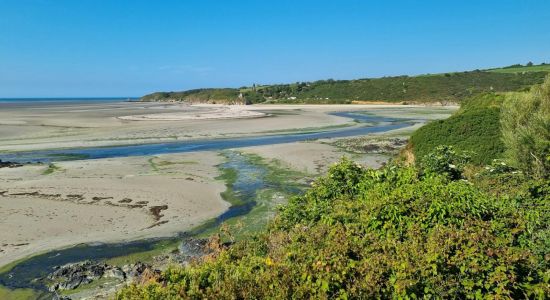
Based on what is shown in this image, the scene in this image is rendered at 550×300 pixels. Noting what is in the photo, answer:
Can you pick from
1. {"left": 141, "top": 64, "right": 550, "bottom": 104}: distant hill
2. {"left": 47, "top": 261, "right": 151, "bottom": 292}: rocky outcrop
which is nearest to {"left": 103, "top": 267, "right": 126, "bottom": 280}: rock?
{"left": 47, "top": 261, "right": 151, "bottom": 292}: rocky outcrop

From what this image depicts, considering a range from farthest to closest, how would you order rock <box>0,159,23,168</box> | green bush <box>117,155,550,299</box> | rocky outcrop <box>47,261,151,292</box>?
rock <box>0,159,23,168</box> < rocky outcrop <box>47,261,151,292</box> < green bush <box>117,155,550,299</box>

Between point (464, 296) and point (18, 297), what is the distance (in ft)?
32.7

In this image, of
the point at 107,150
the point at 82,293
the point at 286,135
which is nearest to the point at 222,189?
the point at 82,293

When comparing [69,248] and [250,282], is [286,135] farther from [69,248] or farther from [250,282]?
[250,282]

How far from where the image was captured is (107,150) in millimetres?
33156

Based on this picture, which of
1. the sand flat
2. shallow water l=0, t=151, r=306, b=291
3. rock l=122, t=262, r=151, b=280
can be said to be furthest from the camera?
the sand flat

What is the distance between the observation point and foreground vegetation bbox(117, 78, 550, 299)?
5051 mm

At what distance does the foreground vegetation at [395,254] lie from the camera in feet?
16.6

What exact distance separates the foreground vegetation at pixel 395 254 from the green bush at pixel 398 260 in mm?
15

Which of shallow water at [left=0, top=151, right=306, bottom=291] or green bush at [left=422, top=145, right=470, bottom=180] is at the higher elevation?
green bush at [left=422, top=145, right=470, bottom=180]

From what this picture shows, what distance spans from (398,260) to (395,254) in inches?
11.5

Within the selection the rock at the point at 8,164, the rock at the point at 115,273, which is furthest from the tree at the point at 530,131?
the rock at the point at 8,164

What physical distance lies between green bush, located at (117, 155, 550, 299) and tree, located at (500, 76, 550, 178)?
6451 mm

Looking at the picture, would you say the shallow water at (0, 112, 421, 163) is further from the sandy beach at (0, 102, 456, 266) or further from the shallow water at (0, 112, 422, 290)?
the sandy beach at (0, 102, 456, 266)
